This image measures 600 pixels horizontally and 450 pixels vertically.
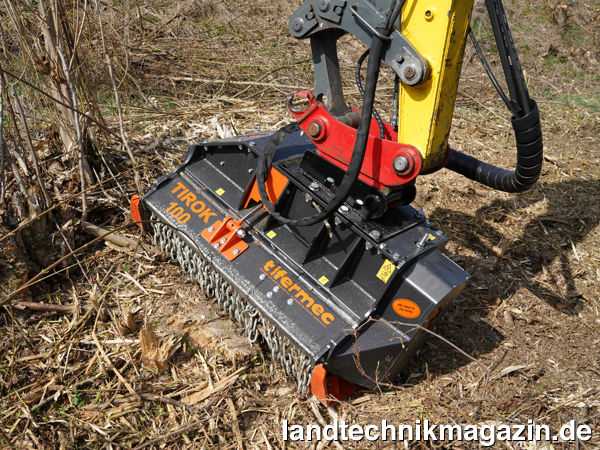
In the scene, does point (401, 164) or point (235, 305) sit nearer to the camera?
point (401, 164)

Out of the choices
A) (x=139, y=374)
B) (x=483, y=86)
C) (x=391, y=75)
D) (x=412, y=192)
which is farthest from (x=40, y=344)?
(x=483, y=86)

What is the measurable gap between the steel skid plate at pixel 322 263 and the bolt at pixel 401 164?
368mm

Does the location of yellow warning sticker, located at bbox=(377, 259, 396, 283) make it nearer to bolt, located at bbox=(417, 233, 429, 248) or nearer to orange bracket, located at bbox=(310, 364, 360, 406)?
bolt, located at bbox=(417, 233, 429, 248)

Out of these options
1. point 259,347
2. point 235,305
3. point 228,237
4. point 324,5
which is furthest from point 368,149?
point 259,347

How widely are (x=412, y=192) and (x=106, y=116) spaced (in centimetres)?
376

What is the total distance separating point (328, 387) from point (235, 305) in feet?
2.86

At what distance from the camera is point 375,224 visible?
3.17 meters

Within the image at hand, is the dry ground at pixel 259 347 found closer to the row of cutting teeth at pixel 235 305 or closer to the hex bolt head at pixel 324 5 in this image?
the row of cutting teeth at pixel 235 305

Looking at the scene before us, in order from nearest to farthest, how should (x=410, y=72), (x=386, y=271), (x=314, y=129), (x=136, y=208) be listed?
(x=410, y=72), (x=386, y=271), (x=314, y=129), (x=136, y=208)

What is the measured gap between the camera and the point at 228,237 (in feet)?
11.4

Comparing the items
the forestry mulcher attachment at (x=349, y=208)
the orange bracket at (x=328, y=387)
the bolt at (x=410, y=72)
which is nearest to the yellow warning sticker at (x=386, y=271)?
the forestry mulcher attachment at (x=349, y=208)

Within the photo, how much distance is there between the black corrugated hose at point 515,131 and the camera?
2.75 m

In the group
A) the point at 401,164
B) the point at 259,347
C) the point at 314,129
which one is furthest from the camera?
the point at 259,347

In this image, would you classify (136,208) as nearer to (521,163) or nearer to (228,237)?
(228,237)
